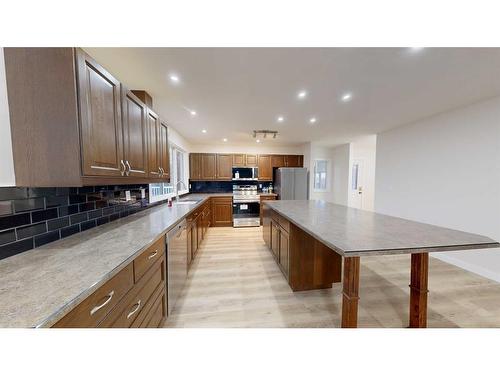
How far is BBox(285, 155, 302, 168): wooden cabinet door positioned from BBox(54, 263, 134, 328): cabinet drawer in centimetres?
525

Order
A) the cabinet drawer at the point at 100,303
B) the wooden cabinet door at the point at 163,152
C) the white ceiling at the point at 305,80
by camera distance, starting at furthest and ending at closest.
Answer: the wooden cabinet door at the point at 163,152, the white ceiling at the point at 305,80, the cabinet drawer at the point at 100,303

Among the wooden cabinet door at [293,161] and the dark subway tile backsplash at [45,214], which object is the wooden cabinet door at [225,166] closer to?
the wooden cabinet door at [293,161]

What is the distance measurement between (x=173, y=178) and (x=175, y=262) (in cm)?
279

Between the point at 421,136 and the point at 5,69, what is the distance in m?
5.20

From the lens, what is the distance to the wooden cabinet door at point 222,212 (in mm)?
5070

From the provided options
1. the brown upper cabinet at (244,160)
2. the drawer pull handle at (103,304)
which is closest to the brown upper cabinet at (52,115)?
the drawer pull handle at (103,304)

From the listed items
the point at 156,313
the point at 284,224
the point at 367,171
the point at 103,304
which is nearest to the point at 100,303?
the point at 103,304

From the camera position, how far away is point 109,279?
90 centimetres

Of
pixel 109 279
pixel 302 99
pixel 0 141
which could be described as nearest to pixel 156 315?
pixel 109 279

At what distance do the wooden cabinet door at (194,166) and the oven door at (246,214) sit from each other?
4.69 ft

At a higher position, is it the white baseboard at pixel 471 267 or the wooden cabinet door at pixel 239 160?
the wooden cabinet door at pixel 239 160

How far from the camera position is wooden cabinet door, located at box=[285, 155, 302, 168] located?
5836mm

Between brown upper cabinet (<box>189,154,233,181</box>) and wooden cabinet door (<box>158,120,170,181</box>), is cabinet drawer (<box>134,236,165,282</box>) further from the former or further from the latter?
brown upper cabinet (<box>189,154,233,181</box>)

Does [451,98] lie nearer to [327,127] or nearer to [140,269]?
[327,127]
